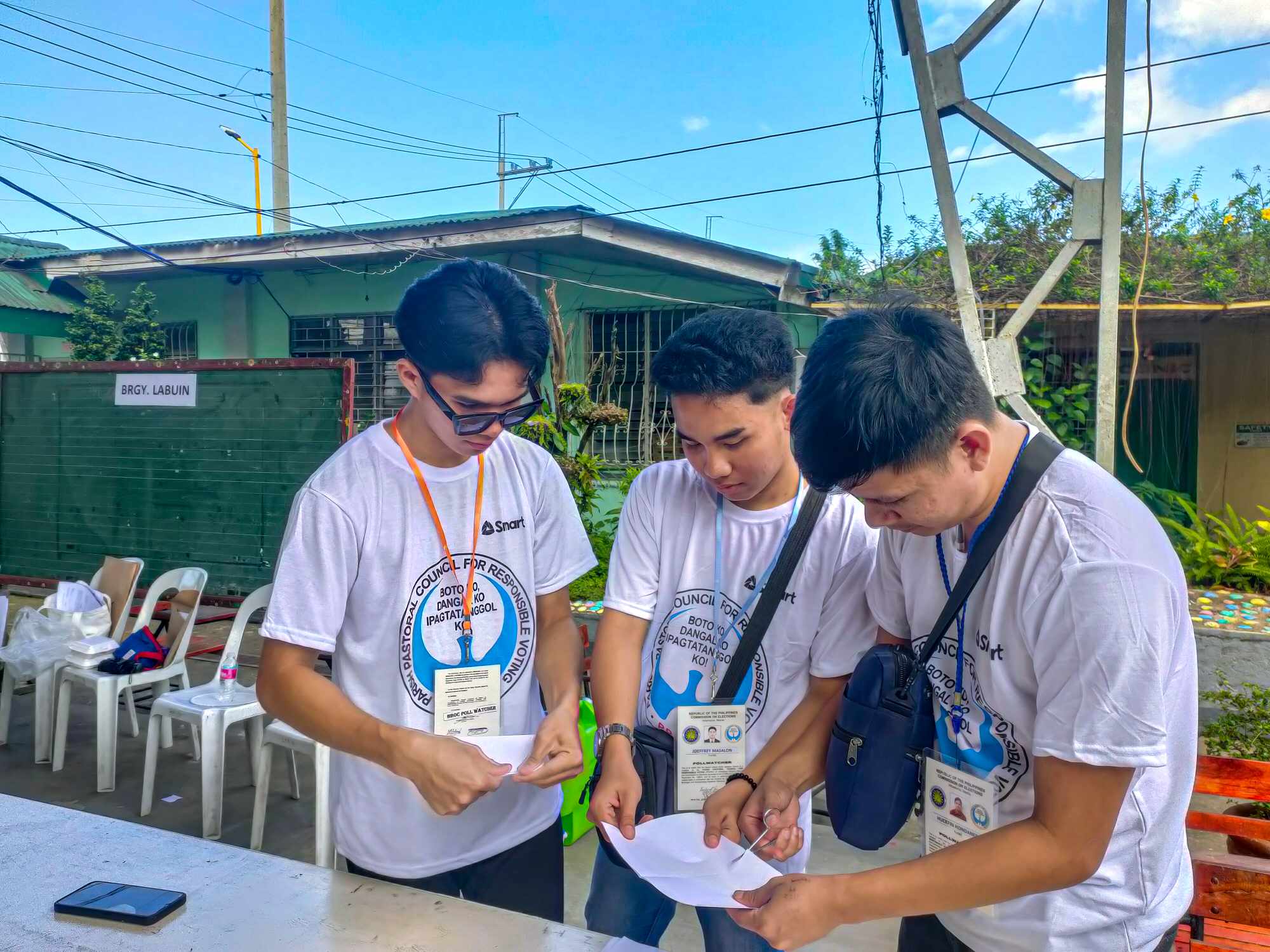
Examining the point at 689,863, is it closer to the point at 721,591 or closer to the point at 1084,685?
the point at 721,591

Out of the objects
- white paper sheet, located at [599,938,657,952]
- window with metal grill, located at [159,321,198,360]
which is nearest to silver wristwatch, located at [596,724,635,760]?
white paper sheet, located at [599,938,657,952]

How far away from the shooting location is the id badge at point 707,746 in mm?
1522

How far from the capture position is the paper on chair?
4.70ft

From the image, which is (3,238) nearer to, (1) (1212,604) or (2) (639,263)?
(2) (639,263)

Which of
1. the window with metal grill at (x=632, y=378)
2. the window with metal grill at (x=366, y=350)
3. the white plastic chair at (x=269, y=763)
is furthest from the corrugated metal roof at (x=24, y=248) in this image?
the white plastic chair at (x=269, y=763)

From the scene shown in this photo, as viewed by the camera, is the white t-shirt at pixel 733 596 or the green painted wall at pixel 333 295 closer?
the white t-shirt at pixel 733 596

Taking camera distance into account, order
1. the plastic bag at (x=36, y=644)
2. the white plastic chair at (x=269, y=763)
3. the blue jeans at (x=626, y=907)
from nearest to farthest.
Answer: the blue jeans at (x=626, y=907) < the white plastic chair at (x=269, y=763) < the plastic bag at (x=36, y=644)

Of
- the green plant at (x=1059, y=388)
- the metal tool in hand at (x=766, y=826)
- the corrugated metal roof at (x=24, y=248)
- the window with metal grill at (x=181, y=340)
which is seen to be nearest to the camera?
the metal tool in hand at (x=766, y=826)

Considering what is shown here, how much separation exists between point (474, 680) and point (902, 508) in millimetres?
844

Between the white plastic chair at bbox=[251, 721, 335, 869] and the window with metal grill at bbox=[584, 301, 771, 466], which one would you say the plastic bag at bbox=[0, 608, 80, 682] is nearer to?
the white plastic chair at bbox=[251, 721, 335, 869]

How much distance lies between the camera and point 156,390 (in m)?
6.41

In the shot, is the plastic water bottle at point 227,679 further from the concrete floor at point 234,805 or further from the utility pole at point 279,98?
the utility pole at point 279,98

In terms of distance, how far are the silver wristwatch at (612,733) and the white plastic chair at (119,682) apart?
2.89 metres

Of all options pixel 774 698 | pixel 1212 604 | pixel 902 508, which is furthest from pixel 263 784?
pixel 1212 604
